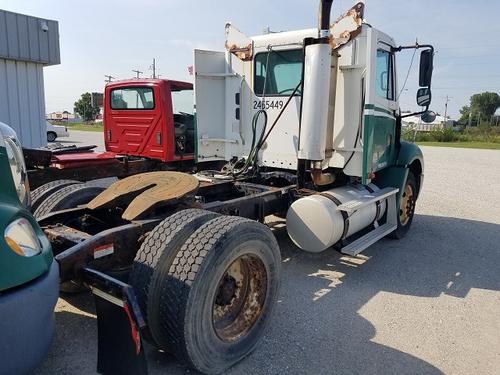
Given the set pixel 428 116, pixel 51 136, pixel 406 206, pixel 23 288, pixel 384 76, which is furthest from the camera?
pixel 51 136

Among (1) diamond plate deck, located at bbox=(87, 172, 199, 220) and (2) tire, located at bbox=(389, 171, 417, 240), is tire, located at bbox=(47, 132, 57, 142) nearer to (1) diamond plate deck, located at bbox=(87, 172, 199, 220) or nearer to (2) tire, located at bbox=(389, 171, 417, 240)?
(2) tire, located at bbox=(389, 171, 417, 240)

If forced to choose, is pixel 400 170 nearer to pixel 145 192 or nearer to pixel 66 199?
pixel 145 192

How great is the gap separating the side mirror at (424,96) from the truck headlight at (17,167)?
511 cm

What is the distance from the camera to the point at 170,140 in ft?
27.1

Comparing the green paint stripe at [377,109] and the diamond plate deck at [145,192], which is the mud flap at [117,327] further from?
the green paint stripe at [377,109]

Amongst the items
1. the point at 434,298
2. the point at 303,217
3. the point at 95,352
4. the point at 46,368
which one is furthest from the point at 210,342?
the point at 434,298

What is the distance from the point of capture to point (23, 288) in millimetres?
1915

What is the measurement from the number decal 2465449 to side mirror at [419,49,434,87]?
2.00 m

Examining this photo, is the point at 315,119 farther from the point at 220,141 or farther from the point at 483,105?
the point at 483,105

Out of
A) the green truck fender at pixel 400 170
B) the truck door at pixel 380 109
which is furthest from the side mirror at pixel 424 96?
the green truck fender at pixel 400 170

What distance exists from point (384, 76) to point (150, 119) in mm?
4444

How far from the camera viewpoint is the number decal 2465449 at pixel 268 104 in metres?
5.66

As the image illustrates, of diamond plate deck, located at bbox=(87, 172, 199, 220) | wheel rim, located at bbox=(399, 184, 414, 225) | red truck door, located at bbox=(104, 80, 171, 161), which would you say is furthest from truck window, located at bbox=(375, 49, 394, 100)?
red truck door, located at bbox=(104, 80, 171, 161)

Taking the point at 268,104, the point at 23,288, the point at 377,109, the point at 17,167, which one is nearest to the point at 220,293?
the point at 23,288
